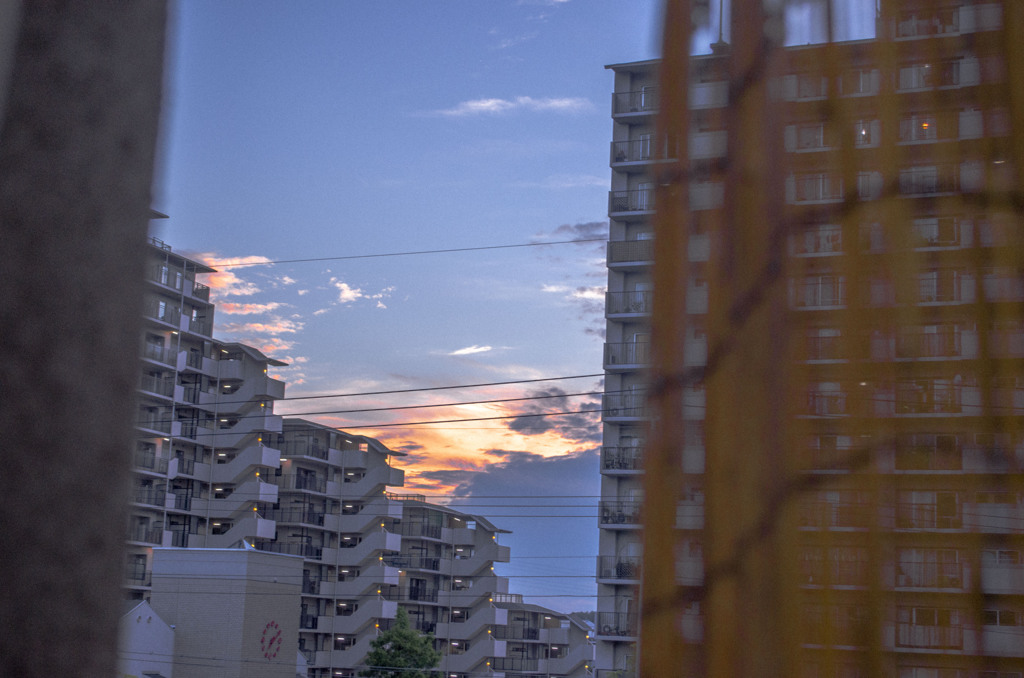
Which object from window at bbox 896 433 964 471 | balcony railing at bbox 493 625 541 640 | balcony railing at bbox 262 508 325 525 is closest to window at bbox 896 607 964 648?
window at bbox 896 433 964 471

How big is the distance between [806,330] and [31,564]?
2.03ft

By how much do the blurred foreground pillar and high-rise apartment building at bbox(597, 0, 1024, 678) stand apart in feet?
1.37

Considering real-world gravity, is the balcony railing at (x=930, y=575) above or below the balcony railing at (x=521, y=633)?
above

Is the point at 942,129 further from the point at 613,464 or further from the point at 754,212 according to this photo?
the point at 613,464

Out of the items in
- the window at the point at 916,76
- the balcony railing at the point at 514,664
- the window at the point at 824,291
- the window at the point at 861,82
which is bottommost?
the balcony railing at the point at 514,664

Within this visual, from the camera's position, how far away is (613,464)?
1169 centimetres

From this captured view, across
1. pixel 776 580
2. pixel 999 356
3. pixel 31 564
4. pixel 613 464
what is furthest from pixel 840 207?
pixel 613 464

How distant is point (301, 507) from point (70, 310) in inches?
940

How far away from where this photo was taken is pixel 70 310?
2.32 ft

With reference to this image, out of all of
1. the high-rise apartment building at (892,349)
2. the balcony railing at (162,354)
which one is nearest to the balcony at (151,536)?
the balcony railing at (162,354)

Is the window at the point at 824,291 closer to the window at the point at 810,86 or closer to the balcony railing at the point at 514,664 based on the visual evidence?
the window at the point at 810,86

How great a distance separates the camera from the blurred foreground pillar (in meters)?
0.66

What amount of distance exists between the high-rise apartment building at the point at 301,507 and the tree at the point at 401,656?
2434 millimetres

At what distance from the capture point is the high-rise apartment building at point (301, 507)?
22.2 meters
